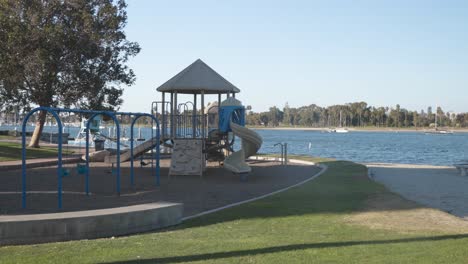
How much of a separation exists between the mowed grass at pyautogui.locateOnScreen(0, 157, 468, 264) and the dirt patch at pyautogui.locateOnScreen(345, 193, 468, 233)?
0.35m

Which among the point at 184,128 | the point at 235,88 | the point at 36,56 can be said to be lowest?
the point at 184,128

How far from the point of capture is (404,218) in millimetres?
11406

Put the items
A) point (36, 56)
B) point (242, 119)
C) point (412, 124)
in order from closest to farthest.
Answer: point (242, 119) < point (36, 56) < point (412, 124)

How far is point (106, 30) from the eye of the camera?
113 feet

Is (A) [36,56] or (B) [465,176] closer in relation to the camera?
(B) [465,176]

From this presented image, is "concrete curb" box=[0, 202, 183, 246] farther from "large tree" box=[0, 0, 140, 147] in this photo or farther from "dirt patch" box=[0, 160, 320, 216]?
"large tree" box=[0, 0, 140, 147]

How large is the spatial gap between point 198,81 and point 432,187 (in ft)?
35.7

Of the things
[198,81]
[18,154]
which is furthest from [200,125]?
[18,154]

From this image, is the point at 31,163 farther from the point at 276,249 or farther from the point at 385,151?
the point at 385,151

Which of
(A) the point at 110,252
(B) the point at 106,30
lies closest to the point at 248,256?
(A) the point at 110,252

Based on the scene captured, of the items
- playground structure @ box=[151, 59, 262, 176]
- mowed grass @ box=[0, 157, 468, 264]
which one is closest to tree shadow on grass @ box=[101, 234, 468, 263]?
mowed grass @ box=[0, 157, 468, 264]

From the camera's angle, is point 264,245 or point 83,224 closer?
point 264,245

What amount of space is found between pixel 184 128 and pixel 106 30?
1223cm

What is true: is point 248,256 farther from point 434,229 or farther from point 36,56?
point 36,56
